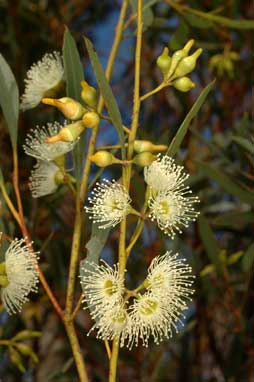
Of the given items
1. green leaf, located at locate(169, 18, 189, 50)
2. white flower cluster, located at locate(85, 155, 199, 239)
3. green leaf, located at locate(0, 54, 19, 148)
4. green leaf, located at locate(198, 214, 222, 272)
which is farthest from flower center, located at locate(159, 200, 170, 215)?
green leaf, located at locate(169, 18, 189, 50)

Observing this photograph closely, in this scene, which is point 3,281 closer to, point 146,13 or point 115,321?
point 115,321

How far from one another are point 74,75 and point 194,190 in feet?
2.02

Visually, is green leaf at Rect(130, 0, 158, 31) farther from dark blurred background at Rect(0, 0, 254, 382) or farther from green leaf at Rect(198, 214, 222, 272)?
green leaf at Rect(198, 214, 222, 272)

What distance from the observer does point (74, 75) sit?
800mm

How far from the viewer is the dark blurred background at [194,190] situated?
1.10 m

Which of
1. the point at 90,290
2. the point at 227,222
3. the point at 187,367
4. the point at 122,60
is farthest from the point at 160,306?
the point at 122,60

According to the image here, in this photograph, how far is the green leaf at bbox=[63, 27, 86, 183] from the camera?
783 millimetres

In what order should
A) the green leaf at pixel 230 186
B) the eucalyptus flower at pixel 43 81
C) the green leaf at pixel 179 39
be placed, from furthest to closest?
the green leaf at pixel 179 39 < the green leaf at pixel 230 186 < the eucalyptus flower at pixel 43 81

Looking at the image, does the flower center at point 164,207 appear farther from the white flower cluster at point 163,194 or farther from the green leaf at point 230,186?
the green leaf at point 230,186

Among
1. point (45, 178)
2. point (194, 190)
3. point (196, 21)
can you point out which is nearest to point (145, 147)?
point (45, 178)

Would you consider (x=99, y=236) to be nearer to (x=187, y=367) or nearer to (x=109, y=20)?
(x=187, y=367)

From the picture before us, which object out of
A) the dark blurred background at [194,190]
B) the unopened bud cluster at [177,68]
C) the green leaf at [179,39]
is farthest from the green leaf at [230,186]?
the unopened bud cluster at [177,68]

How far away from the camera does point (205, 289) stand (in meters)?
1.29

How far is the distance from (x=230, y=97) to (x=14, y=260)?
1.34 metres
